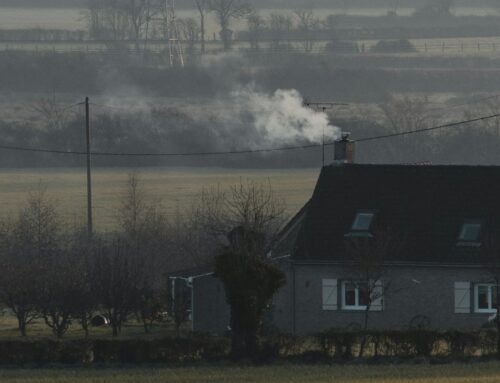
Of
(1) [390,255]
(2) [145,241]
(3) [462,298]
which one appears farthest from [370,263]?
(2) [145,241]

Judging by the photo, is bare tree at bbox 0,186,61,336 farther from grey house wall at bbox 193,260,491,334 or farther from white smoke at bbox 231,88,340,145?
white smoke at bbox 231,88,340,145

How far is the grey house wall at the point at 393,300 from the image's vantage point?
155 ft

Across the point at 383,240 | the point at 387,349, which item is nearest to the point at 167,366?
the point at 387,349

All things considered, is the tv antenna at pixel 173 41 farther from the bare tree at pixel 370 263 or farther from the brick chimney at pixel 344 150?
the bare tree at pixel 370 263

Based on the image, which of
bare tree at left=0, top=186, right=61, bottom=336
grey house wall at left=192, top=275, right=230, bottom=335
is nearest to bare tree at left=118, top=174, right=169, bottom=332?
grey house wall at left=192, top=275, right=230, bottom=335

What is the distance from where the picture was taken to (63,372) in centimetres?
3378

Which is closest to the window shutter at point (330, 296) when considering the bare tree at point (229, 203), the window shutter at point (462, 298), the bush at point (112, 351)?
the window shutter at point (462, 298)

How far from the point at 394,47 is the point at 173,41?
2442 cm

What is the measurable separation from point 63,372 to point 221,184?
6997 centimetres

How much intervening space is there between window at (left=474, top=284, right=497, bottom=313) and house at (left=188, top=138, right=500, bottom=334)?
1.0 inches

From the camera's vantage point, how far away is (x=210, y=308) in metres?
50.0

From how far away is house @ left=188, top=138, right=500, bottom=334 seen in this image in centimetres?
4722

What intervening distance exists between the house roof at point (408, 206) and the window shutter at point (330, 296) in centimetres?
71

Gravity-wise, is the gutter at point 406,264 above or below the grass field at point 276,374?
above
